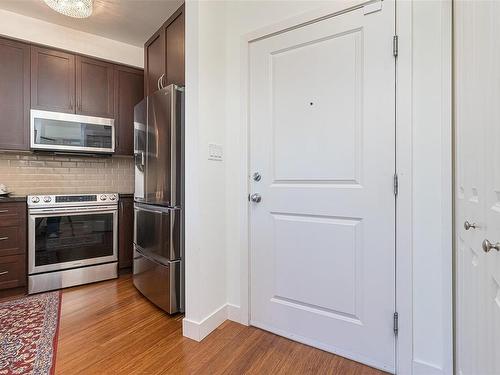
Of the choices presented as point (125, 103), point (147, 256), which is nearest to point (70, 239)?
point (147, 256)

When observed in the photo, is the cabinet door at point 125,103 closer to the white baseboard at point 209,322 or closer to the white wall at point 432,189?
the white baseboard at point 209,322

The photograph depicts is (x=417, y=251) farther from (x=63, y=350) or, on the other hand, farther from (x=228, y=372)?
(x=63, y=350)

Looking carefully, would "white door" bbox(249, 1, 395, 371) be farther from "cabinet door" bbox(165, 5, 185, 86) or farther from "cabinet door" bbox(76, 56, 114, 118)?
"cabinet door" bbox(76, 56, 114, 118)

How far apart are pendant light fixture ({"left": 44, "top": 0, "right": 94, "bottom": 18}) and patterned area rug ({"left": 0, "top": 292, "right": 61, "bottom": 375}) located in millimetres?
2407

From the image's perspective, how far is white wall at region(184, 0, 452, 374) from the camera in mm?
1258

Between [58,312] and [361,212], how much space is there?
7.75ft

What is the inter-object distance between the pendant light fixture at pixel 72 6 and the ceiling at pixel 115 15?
10.7 inches

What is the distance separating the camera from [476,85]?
0.88 metres

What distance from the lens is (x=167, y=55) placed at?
7.65 feet

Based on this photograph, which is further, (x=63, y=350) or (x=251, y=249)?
(x=251, y=249)

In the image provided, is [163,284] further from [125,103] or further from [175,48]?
[125,103]

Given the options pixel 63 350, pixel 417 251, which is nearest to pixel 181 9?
pixel 417 251

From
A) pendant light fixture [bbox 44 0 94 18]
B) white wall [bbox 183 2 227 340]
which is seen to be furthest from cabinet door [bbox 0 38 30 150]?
white wall [bbox 183 2 227 340]

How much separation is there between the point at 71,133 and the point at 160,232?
5.48 feet
